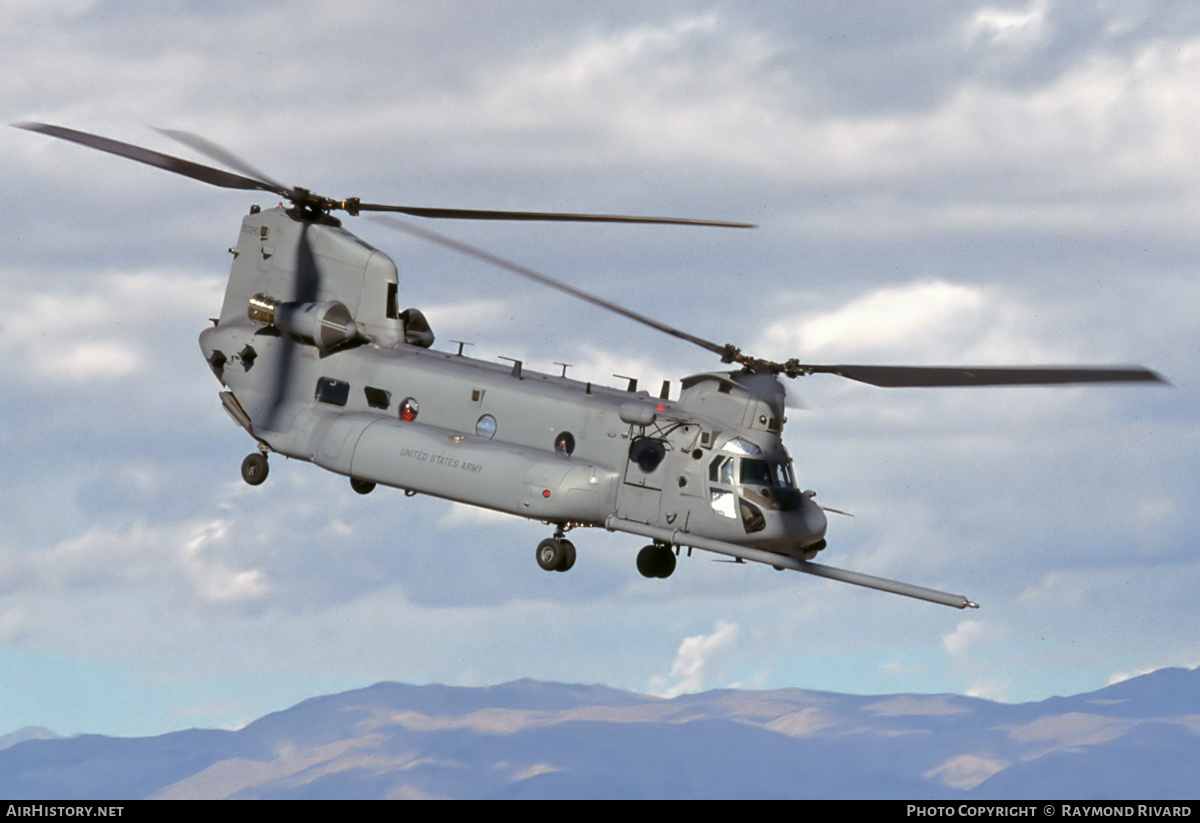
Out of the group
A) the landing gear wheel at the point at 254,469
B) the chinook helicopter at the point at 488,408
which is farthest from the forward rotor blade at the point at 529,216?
the landing gear wheel at the point at 254,469

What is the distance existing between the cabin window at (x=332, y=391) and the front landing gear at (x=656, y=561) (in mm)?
8209

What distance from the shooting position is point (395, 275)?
4275 cm

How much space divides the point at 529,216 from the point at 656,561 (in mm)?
8503

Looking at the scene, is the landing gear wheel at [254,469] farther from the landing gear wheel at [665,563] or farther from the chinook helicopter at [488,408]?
the landing gear wheel at [665,563]

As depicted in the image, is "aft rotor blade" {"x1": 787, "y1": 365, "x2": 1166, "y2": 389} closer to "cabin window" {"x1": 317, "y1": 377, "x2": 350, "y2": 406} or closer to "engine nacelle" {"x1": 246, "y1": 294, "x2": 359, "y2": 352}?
"cabin window" {"x1": 317, "y1": 377, "x2": 350, "y2": 406}

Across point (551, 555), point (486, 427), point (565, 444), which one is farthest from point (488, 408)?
point (551, 555)

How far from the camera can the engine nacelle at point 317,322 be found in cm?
4144

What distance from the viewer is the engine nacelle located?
→ 41438 mm

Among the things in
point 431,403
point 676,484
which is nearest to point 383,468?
point 431,403

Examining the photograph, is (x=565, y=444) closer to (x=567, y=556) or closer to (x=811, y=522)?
(x=567, y=556)

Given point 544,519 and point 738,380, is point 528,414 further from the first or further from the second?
point 738,380

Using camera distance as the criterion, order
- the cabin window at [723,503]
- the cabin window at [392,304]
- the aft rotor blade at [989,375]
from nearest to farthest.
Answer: the aft rotor blade at [989,375]
the cabin window at [723,503]
the cabin window at [392,304]

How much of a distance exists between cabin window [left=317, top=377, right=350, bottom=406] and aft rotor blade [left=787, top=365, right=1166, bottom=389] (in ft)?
40.5
